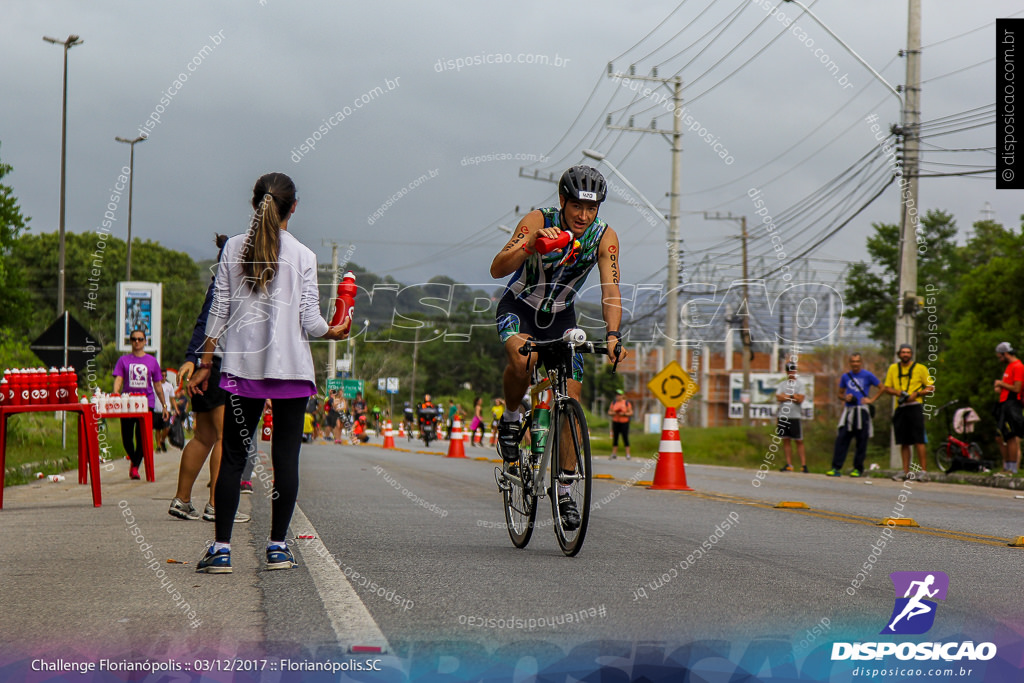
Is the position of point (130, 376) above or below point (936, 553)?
above

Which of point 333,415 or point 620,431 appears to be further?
point 333,415

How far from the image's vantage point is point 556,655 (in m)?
3.91

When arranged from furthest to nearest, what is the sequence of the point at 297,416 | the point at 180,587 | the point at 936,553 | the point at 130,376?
the point at 130,376, the point at 936,553, the point at 297,416, the point at 180,587

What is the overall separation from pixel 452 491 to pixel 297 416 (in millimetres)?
6678

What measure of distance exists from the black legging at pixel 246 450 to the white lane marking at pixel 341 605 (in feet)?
1.26

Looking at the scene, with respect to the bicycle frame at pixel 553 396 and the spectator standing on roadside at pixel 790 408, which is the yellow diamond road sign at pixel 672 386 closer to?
the spectator standing on roadside at pixel 790 408

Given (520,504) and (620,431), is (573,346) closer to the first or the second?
(520,504)

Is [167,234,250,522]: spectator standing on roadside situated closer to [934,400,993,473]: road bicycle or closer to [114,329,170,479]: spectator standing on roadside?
[114,329,170,479]: spectator standing on roadside

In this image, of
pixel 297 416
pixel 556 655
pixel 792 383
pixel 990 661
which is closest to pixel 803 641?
pixel 990 661

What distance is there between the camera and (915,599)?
199 inches

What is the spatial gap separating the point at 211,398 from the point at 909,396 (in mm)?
11997

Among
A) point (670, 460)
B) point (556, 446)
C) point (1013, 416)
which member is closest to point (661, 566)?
point (556, 446)

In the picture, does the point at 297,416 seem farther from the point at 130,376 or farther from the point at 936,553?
the point at 130,376

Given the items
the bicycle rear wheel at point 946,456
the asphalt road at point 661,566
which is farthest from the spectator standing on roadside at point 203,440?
the bicycle rear wheel at point 946,456
